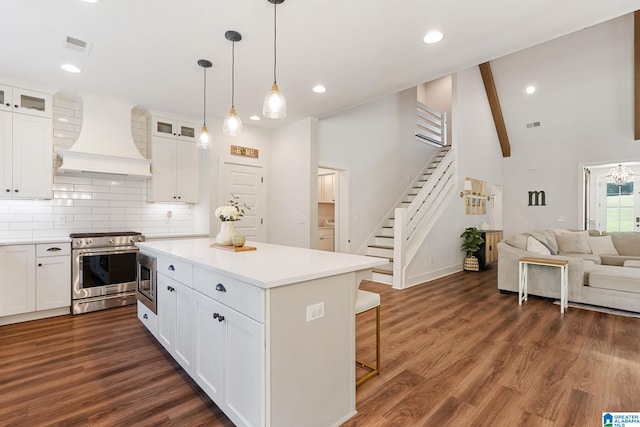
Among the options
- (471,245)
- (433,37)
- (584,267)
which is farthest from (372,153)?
(584,267)

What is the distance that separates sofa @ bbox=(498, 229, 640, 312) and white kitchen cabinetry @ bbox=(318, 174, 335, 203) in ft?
11.5

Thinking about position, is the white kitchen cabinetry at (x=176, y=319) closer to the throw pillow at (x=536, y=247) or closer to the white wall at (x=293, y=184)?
the white wall at (x=293, y=184)

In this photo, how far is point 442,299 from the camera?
14.4 ft

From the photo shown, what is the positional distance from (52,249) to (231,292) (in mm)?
3297

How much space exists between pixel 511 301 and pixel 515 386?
2.44 m

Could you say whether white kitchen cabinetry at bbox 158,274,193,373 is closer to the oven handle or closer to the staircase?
the oven handle

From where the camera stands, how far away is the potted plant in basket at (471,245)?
636 cm

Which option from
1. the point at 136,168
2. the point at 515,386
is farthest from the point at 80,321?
the point at 515,386

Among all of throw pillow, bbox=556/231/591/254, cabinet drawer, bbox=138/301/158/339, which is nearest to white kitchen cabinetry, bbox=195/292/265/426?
cabinet drawer, bbox=138/301/158/339

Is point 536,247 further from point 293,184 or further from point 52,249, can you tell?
point 52,249

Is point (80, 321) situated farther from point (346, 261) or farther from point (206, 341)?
point (346, 261)

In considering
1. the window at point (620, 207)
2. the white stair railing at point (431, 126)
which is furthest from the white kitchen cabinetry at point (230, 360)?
the window at point (620, 207)

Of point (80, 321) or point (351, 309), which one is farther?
point (80, 321)

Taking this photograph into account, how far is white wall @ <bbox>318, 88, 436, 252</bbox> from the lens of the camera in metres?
5.84
